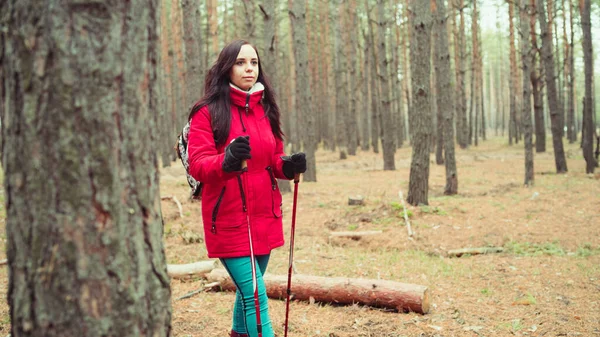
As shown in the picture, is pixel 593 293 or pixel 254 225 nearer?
pixel 254 225

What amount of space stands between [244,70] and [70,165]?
171cm

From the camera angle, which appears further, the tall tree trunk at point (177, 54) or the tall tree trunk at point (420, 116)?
the tall tree trunk at point (177, 54)

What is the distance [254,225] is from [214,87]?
916 millimetres

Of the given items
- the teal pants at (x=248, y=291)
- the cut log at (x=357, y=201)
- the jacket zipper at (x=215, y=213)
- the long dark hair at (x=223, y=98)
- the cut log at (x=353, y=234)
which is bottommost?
the cut log at (x=353, y=234)

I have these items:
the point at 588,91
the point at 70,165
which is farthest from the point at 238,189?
the point at 588,91

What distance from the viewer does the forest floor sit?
180 inches

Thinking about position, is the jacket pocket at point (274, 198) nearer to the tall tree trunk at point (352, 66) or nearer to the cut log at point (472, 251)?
the cut log at point (472, 251)

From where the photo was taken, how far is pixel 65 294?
5.61ft

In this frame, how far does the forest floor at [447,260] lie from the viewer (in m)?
4.58

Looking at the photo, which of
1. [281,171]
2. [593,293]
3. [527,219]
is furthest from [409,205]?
[281,171]

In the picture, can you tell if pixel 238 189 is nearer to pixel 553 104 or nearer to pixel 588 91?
pixel 588 91

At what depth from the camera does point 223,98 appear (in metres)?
3.16

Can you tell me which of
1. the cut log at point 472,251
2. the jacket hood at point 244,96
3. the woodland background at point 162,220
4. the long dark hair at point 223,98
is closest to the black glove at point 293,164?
the long dark hair at point 223,98

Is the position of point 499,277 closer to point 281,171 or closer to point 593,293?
point 593,293
